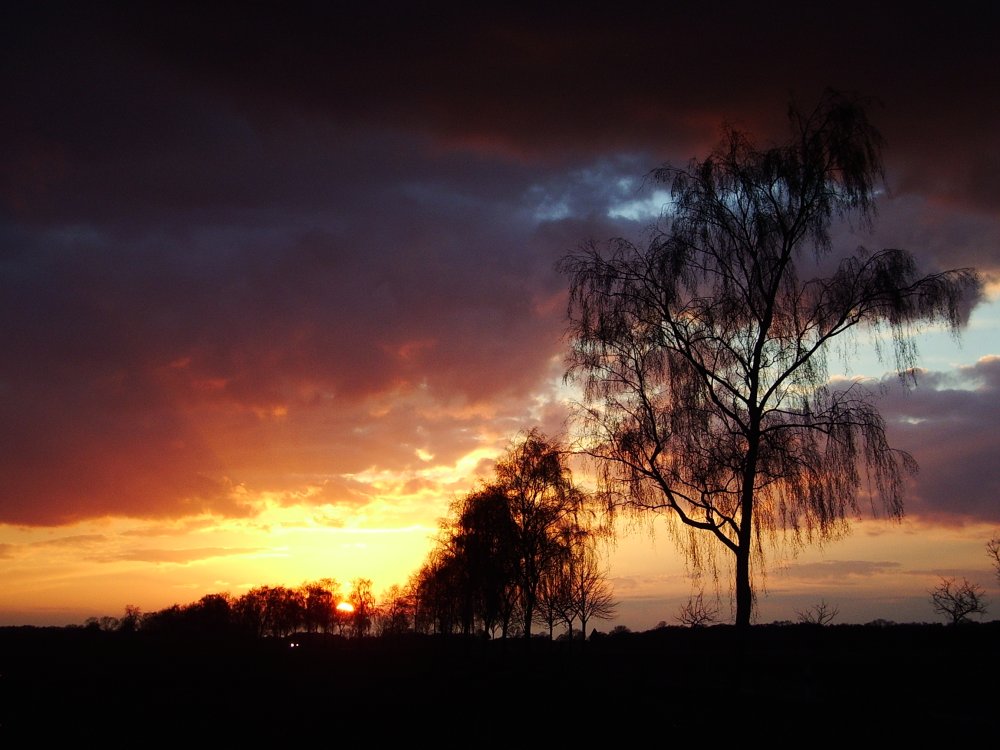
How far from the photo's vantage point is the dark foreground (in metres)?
18.5

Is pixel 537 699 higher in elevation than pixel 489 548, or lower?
lower

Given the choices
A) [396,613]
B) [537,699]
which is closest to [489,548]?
[537,699]

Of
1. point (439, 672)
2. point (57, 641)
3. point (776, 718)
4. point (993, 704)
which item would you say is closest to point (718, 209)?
point (776, 718)

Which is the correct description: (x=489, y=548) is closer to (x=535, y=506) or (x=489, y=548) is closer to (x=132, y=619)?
(x=535, y=506)

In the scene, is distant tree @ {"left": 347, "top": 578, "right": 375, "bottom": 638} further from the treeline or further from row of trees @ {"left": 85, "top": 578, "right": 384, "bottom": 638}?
the treeline

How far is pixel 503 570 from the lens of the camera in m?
49.9

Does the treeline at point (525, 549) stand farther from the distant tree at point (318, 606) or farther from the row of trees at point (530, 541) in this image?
the distant tree at point (318, 606)

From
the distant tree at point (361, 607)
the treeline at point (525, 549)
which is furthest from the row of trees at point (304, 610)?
the treeline at point (525, 549)

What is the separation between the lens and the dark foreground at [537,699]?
18.5m

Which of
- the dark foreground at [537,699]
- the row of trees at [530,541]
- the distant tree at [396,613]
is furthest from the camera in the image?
the distant tree at [396,613]

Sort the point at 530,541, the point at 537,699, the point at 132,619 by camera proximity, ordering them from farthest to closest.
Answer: the point at 132,619 → the point at 530,541 → the point at 537,699

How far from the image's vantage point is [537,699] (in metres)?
25.6

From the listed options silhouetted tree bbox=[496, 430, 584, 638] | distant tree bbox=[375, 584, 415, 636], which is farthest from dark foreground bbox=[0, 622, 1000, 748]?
distant tree bbox=[375, 584, 415, 636]

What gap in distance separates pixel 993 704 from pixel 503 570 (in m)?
30.4
